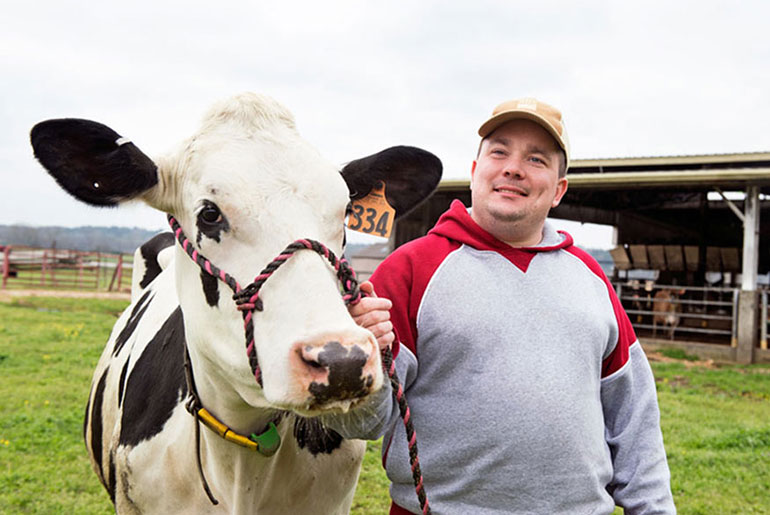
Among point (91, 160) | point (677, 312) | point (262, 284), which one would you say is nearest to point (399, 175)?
point (262, 284)

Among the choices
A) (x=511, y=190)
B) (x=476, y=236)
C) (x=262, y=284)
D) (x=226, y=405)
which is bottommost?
(x=226, y=405)

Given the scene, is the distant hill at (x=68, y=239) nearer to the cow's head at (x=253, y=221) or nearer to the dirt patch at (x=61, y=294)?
the dirt patch at (x=61, y=294)

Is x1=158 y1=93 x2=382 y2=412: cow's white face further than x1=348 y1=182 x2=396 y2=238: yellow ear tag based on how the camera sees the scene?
No

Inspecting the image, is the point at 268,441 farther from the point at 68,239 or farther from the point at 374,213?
the point at 68,239

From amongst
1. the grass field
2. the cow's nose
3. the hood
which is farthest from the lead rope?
the grass field

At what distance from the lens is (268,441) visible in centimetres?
200

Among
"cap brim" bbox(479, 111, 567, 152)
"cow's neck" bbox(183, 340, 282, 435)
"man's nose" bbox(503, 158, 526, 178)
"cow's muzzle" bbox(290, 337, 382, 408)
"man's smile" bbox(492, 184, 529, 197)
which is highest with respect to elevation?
"cap brim" bbox(479, 111, 567, 152)

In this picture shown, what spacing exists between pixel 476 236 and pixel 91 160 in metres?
1.24

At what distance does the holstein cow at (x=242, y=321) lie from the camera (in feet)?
4.79

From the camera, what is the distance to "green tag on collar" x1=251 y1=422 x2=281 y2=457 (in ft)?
6.55

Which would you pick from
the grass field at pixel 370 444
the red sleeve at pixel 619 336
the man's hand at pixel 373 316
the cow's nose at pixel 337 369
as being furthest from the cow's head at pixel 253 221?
the grass field at pixel 370 444

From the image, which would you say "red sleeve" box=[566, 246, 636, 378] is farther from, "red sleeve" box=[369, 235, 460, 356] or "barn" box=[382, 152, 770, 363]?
"barn" box=[382, 152, 770, 363]

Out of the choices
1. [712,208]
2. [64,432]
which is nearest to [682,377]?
[64,432]

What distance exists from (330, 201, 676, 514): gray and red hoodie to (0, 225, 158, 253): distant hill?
34698 mm
